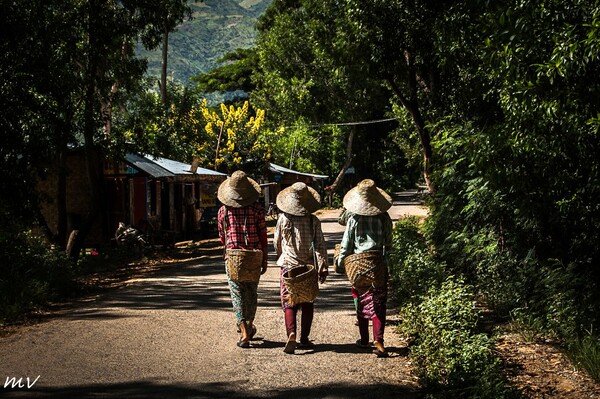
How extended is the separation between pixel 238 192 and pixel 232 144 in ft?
110

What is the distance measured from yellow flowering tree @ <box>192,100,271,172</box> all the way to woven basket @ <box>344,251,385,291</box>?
106ft

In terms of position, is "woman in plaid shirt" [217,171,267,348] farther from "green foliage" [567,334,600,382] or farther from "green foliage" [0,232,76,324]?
"green foliage" [0,232,76,324]

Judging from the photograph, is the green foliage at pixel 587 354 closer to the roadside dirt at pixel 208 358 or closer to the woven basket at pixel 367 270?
the roadside dirt at pixel 208 358

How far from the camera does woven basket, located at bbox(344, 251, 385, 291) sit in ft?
26.0

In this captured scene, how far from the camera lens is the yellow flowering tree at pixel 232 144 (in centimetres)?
4135

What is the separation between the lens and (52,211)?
74.1 feet

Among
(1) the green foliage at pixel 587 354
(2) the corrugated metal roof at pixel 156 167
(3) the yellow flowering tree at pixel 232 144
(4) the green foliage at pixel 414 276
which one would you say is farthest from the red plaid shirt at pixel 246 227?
(3) the yellow flowering tree at pixel 232 144

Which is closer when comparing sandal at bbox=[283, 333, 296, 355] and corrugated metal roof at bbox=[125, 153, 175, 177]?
sandal at bbox=[283, 333, 296, 355]

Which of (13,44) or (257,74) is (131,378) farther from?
(257,74)

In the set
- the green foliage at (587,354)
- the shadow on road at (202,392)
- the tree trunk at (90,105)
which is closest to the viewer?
the shadow on road at (202,392)

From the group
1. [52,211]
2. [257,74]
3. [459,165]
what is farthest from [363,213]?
[257,74]

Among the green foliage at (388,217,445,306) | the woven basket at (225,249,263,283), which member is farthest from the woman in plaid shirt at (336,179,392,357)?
the green foliage at (388,217,445,306)

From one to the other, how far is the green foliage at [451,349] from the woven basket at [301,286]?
1218mm

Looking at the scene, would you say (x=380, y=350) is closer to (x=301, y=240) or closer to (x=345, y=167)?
(x=301, y=240)
